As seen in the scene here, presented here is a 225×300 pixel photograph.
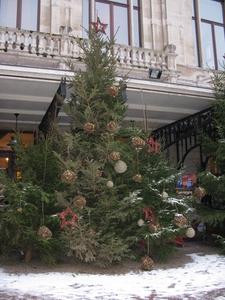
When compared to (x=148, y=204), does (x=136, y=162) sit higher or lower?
higher

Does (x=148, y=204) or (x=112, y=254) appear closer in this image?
(x=112, y=254)

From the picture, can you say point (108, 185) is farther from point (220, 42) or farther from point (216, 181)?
point (220, 42)

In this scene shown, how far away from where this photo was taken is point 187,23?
40.3 ft

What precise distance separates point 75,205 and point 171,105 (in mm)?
5106

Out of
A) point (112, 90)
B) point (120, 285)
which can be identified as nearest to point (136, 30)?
point (112, 90)

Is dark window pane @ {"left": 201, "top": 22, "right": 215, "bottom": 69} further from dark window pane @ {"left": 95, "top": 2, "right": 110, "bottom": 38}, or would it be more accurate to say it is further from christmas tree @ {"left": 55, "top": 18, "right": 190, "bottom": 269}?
christmas tree @ {"left": 55, "top": 18, "right": 190, "bottom": 269}

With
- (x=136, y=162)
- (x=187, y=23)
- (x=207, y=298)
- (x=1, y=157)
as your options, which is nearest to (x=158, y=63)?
(x=187, y=23)

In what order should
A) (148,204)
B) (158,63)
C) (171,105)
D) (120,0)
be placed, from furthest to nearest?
(120,0)
(158,63)
(171,105)
(148,204)

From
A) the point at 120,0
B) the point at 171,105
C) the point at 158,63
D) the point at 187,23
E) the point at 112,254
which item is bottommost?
the point at 112,254

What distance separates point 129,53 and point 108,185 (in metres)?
6.70

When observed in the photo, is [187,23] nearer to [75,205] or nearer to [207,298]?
[75,205]

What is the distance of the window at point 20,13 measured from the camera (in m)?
10.1

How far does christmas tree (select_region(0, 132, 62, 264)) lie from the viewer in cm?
484

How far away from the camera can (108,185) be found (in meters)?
4.88
